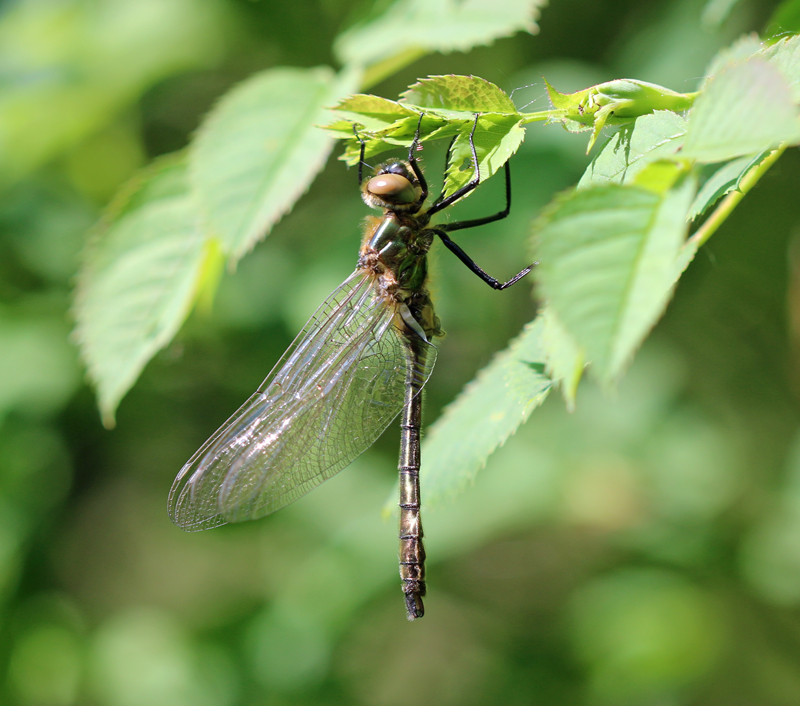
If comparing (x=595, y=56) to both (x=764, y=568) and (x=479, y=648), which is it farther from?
(x=479, y=648)

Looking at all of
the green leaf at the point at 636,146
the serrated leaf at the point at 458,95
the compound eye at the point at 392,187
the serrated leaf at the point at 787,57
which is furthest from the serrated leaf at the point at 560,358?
the compound eye at the point at 392,187

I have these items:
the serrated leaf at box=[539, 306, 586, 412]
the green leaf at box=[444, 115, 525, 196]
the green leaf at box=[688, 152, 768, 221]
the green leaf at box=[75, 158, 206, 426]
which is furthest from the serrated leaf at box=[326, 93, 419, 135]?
the green leaf at box=[75, 158, 206, 426]

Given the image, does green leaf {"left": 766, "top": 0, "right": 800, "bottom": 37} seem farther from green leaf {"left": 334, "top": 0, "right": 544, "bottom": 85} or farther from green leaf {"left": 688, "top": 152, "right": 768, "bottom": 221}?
green leaf {"left": 334, "top": 0, "right": 544, "bottom": 85}

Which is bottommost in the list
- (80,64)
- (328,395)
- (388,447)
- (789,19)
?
(388,447)

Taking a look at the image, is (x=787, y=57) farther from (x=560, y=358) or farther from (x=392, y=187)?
(x=392, y=187)

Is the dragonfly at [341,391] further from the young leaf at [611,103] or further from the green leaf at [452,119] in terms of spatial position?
the young leaf at [611,103]

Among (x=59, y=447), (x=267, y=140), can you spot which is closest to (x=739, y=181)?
(x=267, y=140)

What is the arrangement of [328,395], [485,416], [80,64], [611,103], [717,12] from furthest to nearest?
[80,64] < [328,395] < [717,12] < [485,416] < [611,103]

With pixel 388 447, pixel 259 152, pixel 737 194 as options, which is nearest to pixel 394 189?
pixel 259 152
